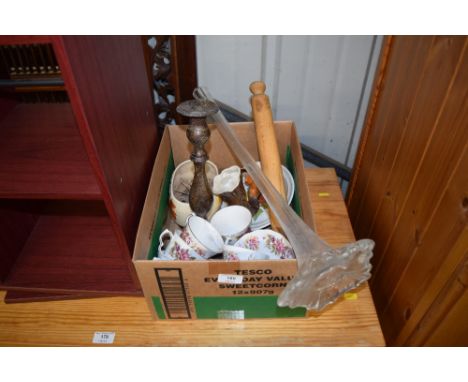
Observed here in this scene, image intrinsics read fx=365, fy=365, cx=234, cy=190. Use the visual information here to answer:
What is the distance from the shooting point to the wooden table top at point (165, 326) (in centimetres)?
72

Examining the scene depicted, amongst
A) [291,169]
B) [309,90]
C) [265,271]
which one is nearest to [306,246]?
[265,271]

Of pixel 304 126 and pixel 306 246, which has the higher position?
pixel 306 246

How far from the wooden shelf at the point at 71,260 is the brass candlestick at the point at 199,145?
0.20 m

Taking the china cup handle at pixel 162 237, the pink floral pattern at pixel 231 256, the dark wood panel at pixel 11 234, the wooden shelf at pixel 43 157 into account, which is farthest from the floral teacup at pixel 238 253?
the dark wood panel at pixel 11 234

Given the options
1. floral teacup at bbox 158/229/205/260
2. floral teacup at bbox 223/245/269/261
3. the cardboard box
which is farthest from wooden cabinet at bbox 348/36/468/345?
floral teacup at bbox 158/229/205/260

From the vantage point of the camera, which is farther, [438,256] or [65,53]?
[438,256]

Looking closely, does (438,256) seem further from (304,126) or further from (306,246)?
(304,126)

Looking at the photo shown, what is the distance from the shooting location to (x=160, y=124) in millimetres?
1215

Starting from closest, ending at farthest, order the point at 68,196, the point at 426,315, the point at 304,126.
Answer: the point at 68,196 → the point at 426,315 → the point at 304,126

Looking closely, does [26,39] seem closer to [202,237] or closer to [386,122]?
[202,237]

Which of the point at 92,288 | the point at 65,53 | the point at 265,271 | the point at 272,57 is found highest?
the point at 65,53

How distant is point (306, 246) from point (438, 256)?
0.76 ft

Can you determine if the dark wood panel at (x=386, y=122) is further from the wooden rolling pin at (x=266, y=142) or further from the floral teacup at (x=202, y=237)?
the floral teacup at (x=202, y=237)

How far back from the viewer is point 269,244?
2.38ft
